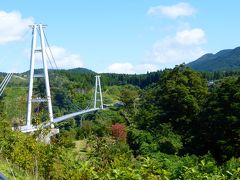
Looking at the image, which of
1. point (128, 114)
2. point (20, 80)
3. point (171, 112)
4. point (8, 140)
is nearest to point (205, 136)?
point (171, 112)

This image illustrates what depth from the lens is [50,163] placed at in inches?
359

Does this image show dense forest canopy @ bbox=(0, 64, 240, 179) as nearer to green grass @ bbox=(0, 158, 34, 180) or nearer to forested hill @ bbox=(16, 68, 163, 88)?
green grass @ bbox=(0, 158, 34, 180)

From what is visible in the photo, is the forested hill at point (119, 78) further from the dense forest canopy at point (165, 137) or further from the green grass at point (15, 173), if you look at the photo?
the green grass at point (15, 173)

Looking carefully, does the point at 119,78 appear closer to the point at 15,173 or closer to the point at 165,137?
the point at 165,137

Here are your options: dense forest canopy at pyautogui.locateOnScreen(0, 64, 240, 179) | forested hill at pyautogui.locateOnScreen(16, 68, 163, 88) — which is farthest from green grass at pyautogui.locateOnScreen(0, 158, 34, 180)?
forested hill at pyautogui.locateOnScreen(16, 68, 163, 88)

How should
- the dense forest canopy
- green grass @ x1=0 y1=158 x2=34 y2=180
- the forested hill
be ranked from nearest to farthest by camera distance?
green grass @ x1=0 y1=158 x2=34 y2=180
the dense forest canopy
the forested hill

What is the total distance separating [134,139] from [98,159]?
12.0 metres

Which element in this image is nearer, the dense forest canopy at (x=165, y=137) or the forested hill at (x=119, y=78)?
the dense forest canopy at (x=165, y=137)

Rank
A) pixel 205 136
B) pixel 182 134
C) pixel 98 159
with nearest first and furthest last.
A: pixel 98 159, pixel 205 136, pixel 182 134

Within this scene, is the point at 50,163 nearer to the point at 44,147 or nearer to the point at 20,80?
the point at 44,147

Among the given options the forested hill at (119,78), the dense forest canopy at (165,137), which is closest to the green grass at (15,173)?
the dense forest canopy at (165,137)

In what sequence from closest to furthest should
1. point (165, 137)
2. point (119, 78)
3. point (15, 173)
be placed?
point (15, 173) → point (165, 137) → point (119, 78)

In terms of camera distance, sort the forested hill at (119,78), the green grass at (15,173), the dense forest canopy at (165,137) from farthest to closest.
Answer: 1. the forested hill at (119,78)
2. the dense forest canopy at (165,137)
3. the green grass at (15,173)

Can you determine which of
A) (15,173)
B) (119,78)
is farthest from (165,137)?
(119,78)
